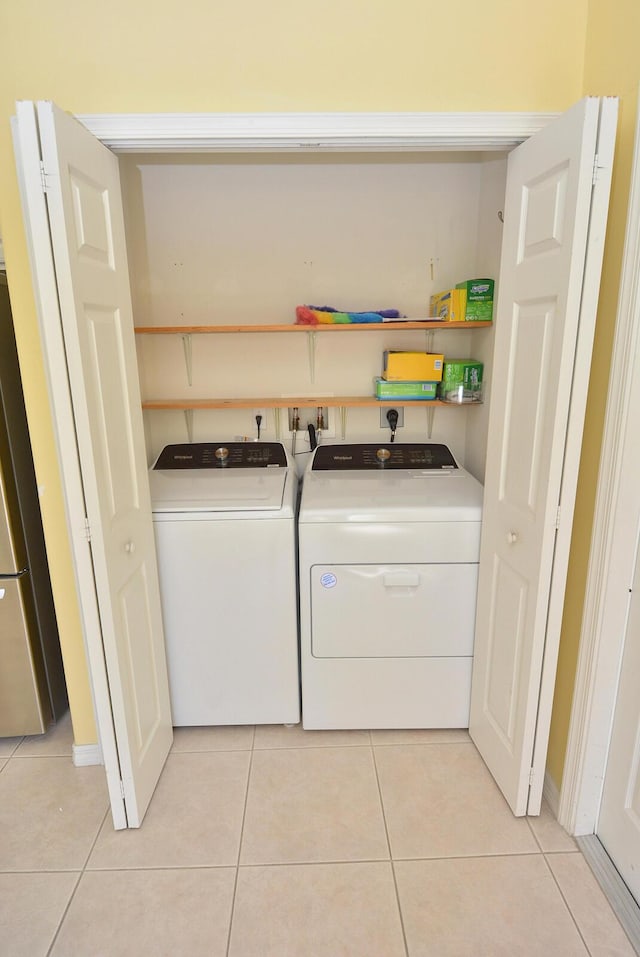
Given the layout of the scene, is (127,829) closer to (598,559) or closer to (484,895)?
(484,895)

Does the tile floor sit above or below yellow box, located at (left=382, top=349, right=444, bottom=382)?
below

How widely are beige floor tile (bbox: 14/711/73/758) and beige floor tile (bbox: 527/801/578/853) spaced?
1629 millimetres

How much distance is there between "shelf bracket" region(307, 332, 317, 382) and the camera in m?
2.44

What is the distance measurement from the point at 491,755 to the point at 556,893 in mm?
421

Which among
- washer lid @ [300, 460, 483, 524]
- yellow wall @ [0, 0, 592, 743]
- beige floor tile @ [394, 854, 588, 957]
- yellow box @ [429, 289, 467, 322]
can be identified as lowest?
beige floor tile @ [394, 854, 588, 957]

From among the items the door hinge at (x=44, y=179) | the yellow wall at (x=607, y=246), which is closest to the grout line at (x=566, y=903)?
Result: the yellow wall at (x=607, y=246)

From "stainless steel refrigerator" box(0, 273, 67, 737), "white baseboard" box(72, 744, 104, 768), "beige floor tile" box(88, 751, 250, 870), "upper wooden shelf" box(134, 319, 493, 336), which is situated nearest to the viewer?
"beige floor tile" box(88, 751, 250, 870)

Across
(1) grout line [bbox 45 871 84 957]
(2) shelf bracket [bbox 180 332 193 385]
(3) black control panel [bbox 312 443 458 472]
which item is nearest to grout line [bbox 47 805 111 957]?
(1) grout line [bbox 45 871 84 957]

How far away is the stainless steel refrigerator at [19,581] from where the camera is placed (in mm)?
1823

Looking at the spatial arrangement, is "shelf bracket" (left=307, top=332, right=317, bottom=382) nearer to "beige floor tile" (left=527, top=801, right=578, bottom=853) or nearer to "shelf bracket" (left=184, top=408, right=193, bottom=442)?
"shelf bracket" (left=184, top=408, right=193, bottom=442)

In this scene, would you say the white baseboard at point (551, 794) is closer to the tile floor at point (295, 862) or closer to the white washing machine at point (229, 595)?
the tile floor at point (295, 862)

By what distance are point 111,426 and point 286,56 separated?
1087mm

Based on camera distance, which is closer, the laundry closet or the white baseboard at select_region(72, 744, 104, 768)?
the laundry closet

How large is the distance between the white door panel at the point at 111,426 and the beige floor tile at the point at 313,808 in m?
0.36
